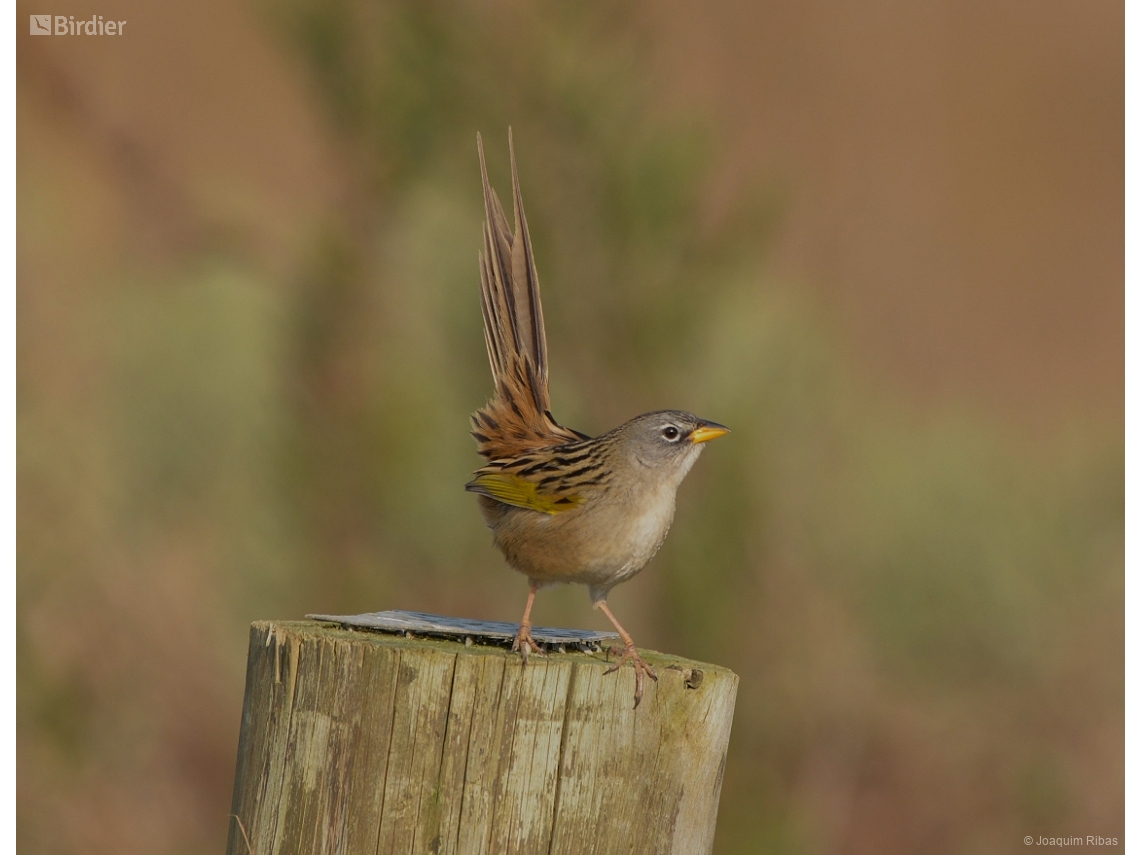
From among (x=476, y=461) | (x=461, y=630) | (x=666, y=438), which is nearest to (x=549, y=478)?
(x=666, y=438)

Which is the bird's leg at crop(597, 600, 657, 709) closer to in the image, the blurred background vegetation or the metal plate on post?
the metal plate on post

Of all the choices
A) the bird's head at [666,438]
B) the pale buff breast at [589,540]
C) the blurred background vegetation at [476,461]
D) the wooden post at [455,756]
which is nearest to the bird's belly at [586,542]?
the pale buff breast at [589,540]

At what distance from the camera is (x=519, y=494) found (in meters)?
4.42

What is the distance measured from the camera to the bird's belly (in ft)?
14.0

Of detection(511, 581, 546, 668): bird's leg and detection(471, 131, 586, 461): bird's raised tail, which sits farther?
detection(471, 131, 586, 461): bird's raised tail

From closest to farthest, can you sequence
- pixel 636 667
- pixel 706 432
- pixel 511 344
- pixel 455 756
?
pixel 455 756
pixel 636 667
pixel 706 432
pixel 511 344

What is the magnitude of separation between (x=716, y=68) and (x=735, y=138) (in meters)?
0.98

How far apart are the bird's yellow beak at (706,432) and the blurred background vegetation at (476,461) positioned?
186 cm

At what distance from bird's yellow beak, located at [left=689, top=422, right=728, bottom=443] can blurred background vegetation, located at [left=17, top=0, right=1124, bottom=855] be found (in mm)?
1858

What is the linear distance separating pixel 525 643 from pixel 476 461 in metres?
3.78

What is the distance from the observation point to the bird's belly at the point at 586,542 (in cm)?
427

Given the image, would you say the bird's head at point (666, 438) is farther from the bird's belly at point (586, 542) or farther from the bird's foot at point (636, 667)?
the bird's foot at point (636, 667)

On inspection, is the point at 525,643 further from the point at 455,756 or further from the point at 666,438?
the point at 666,438

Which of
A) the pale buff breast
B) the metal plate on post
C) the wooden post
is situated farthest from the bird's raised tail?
the wooden post
